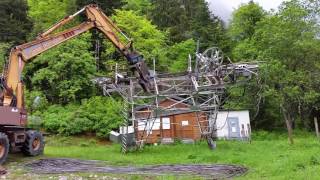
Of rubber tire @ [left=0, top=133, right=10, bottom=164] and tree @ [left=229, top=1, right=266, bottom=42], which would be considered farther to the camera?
tree @ [left=229, top=1, right=266, bottom=42]

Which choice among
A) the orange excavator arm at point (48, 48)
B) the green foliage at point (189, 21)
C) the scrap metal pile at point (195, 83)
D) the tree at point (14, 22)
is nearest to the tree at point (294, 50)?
the green foliage at point (189, 21)

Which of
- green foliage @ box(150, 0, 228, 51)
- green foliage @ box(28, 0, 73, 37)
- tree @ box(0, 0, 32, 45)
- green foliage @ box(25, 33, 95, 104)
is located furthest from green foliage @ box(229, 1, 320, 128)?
tree @ box(0, 0, 32, 45)

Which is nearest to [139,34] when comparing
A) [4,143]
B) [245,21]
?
[245,21]

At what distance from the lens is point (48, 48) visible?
70.3 ft

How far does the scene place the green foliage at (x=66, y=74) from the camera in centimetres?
3856

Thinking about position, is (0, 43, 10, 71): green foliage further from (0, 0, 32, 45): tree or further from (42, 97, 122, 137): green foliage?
(42, 97, 122, 137): green foliage

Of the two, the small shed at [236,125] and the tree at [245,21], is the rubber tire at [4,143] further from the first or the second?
the tree at [245,21]

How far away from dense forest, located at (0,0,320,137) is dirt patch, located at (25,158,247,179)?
1290cm

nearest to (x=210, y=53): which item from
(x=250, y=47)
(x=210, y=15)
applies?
(x=250, y=47)

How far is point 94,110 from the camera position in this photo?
36094 millimetres

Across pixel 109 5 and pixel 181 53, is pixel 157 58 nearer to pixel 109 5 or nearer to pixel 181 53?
pixel 181 53

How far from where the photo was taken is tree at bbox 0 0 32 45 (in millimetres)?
49438

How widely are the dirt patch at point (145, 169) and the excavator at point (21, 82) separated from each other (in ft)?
6.51

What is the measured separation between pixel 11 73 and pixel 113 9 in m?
28.9
